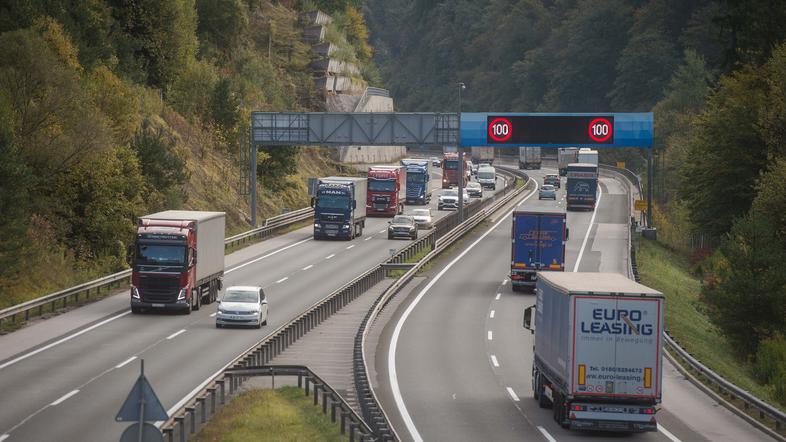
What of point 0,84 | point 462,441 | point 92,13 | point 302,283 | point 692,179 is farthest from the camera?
point 92,13

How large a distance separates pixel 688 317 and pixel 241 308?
2243 cm

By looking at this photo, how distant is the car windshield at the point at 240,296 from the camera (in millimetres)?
46000

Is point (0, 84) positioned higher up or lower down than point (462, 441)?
higher up

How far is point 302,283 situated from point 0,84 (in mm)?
16314

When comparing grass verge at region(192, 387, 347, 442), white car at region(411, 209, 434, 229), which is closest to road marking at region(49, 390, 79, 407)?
grass verge at region(192, 387, 347, 442)

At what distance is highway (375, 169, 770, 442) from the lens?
28.9 meters

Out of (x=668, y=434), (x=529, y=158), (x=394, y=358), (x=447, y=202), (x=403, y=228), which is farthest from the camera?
(x=529, y=158)

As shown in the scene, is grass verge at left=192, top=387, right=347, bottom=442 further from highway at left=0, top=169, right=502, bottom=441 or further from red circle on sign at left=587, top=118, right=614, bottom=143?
red circle on sign at left=587, top=118, right=614, bottom=143

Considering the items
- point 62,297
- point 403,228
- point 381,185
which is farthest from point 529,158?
point 62,297

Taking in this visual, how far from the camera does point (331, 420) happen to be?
2920cm

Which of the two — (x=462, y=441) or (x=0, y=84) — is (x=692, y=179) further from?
(x=462, y=441)

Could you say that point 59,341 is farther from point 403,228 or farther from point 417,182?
point 417,182

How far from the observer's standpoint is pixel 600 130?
8519 cm

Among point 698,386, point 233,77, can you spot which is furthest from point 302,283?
point 233,77
